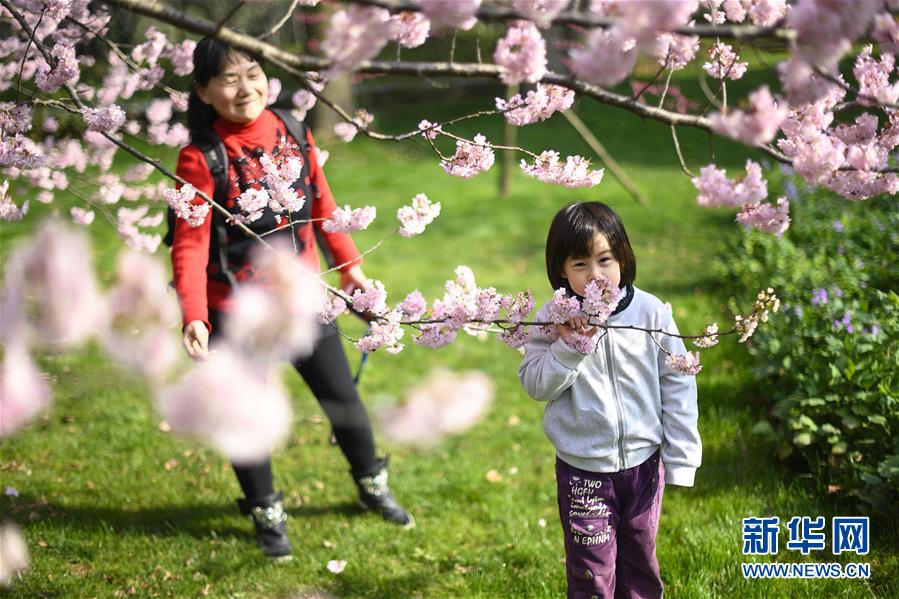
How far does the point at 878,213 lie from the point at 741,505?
311 centimetres

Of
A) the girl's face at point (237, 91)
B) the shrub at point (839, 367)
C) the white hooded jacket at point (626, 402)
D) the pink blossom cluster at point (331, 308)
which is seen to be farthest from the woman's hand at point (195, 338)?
the shrub at point (839, 367)

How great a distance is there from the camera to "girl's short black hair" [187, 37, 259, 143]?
2658 mm

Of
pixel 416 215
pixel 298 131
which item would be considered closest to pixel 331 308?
pixel 416 215

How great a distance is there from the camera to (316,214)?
10.2 ft

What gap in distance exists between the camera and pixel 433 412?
63.4 inches

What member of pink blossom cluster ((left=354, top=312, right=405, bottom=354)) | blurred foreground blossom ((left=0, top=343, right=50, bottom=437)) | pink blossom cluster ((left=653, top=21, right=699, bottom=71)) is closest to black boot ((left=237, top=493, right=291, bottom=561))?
pink blossom cluster ((left=354, top=312, right=405, bottom=354))

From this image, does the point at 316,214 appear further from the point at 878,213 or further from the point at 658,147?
the point at 658,147

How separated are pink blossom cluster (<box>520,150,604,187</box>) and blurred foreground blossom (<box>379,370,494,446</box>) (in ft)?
3.20

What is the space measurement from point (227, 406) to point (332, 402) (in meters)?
1.93

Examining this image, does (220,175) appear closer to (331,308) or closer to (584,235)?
(331,308)

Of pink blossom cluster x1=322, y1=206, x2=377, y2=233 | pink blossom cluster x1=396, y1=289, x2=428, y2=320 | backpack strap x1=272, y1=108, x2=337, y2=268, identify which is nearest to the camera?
pink blossom cluster x1=396, y1=289, x2=428, y2=320

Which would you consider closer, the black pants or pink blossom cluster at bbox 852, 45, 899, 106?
pink blossom cluster at bbox 852, 45, 899, 106

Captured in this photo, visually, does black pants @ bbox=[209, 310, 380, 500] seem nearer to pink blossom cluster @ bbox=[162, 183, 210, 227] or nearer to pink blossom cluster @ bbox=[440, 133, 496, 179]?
pink blossom cluster @ bbox=[162, 183, 210, 227]

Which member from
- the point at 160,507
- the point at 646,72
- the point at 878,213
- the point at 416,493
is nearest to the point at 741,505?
the point at 416,493
